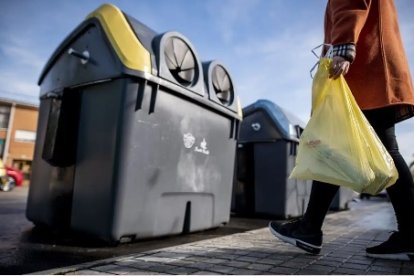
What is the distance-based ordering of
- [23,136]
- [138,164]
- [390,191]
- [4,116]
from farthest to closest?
[23,136], [4,116], [138,164], [390,191]

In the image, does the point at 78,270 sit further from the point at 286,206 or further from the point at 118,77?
the point at 286,206

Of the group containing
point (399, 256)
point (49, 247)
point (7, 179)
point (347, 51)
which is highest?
point (347, 51)

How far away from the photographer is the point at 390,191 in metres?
2.04

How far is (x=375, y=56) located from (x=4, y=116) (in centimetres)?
2935

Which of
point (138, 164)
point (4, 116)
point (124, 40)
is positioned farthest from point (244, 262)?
point (4, 116)

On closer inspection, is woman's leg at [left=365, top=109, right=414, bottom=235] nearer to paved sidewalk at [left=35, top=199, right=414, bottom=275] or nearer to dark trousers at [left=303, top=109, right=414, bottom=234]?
dark trousers at [left=303, top=109, right=414, bottom=234]

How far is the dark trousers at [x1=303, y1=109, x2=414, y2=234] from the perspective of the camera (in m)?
2.01

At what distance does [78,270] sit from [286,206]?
3.67 meters

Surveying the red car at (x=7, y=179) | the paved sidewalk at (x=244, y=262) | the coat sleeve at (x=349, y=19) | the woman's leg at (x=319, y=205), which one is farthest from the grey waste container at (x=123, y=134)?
the red car at (x=7, y=179)

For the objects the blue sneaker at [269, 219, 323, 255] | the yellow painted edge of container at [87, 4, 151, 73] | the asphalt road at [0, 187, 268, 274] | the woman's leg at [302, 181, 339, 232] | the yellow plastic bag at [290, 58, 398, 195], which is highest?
the yellow painted edge of container at [87, 4, 151, 73]

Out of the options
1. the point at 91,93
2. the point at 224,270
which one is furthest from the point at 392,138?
the point at 91,93

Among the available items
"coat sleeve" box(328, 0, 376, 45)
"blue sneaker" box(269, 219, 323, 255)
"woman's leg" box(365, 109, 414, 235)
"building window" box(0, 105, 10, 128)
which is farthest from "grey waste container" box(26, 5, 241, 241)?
"building window" box(0, 105, 10, 128)

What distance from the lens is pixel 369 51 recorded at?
2.16m

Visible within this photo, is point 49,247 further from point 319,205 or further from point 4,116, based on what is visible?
point 4,116
